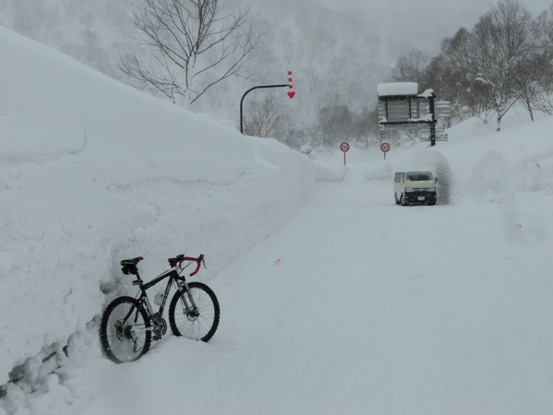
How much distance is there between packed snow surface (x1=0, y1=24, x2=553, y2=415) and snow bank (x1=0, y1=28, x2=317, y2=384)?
0.02 m

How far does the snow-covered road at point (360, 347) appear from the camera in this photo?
12.3 feet

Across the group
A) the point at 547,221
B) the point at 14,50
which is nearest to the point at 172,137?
the point at 14,50

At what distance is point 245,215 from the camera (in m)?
10.4

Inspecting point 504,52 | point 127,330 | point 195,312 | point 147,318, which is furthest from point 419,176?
point 504,52

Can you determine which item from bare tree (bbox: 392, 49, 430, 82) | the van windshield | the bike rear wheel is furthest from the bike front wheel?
bare tree (bbox: 392, 49, 430, 82)

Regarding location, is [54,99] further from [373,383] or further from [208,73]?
[208,73]

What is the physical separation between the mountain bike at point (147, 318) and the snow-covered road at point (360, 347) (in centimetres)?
16

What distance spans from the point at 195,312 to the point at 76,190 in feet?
6.23

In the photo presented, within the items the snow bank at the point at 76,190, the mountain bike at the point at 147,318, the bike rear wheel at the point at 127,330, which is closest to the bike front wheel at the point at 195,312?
the mountain bike at the point at 147,318

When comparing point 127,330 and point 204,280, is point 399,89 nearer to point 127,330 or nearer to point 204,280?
point 204,280

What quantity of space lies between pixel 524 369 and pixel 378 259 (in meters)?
5.10

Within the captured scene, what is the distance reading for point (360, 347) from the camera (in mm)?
4828

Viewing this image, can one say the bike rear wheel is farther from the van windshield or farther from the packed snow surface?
the van windshield

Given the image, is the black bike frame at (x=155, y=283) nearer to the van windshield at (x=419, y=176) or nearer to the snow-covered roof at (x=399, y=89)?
the van windshield at (x=419, y=176)
